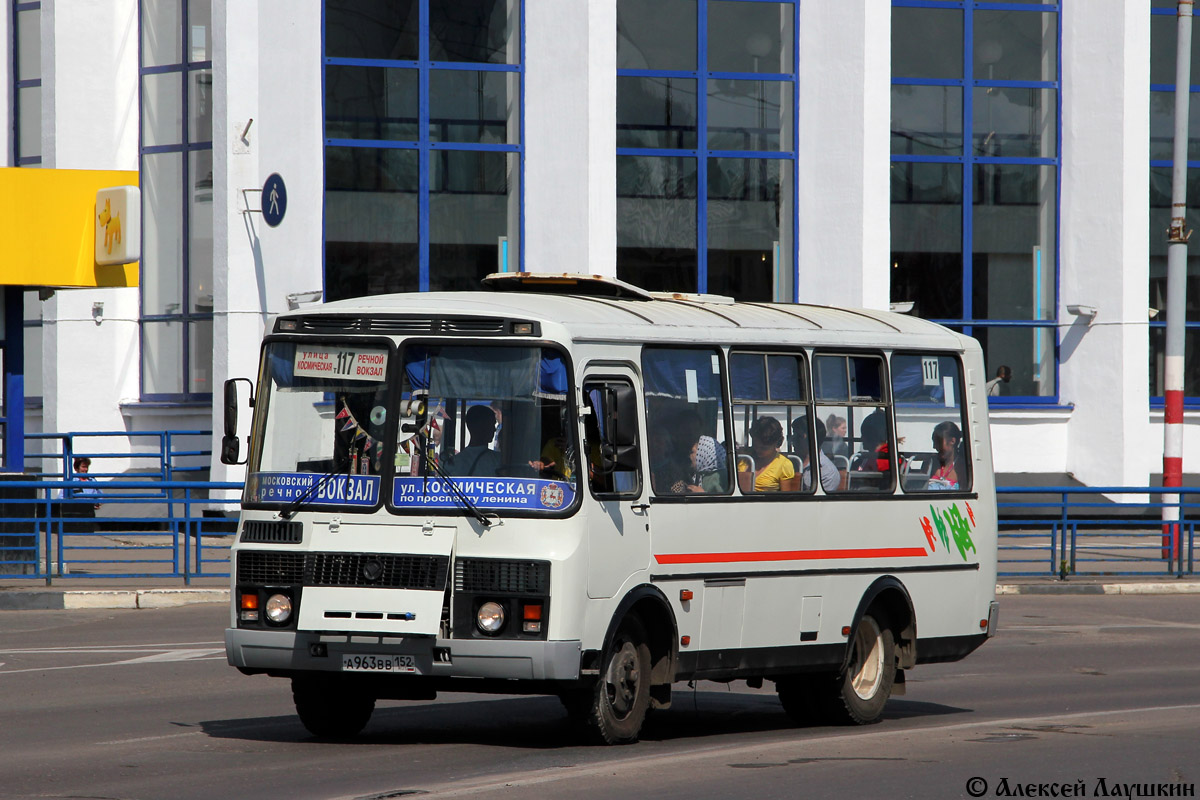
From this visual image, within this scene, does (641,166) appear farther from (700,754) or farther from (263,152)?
(700,754)

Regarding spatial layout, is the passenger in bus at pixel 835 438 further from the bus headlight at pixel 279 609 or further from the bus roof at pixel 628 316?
the bus headlight at pixel 279 609

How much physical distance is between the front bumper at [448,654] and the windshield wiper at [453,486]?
26.2 inches

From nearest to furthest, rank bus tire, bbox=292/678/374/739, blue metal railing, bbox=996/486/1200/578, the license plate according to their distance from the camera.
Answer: the license plate
bus tire, bbox=292/678/374/739
blue metal railing, bbox=996/486/1200/578

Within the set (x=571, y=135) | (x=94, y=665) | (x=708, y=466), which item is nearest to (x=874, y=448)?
(x=708, y=466)

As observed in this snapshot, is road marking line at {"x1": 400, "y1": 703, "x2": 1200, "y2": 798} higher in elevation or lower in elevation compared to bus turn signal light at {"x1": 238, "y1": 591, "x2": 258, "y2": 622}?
lower

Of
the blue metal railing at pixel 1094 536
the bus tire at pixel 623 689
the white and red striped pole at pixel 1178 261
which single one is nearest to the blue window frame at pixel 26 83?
the blue metal railing at pixel 1094 536

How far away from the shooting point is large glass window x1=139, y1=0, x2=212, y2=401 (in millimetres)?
29453

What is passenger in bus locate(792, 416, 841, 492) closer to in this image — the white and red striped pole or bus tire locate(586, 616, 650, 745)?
bus tire locate(586, 616, 650, 745)

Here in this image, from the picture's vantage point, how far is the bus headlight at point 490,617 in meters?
9.39

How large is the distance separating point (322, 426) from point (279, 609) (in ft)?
3.53

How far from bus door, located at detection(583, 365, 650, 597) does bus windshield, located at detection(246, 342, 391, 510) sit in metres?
1.18

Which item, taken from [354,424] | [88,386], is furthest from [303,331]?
[88,386]

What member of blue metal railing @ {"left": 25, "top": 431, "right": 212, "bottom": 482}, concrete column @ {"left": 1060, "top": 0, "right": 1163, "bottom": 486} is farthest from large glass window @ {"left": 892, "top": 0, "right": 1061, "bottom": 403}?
blue metal railing @ {"left": 25, "top": 431, "right": 212, "bottom": 482}

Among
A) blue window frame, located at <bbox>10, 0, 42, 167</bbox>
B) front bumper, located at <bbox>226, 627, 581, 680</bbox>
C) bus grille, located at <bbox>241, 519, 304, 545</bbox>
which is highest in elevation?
blue window frame, located at <bbox>10, 0, 42, 167</bbox>
